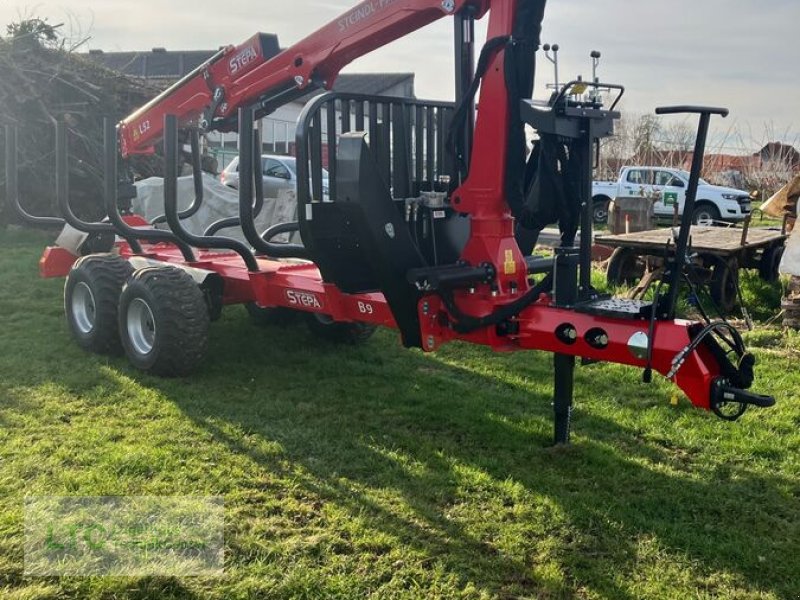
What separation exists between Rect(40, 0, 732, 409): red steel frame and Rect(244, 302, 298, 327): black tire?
1309mm

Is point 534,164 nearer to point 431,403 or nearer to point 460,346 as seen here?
point 431,403

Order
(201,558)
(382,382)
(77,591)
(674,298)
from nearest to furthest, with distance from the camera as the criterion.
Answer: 1. (77,591)
2. (201,558)
3. (674,298)
4. (382,382)

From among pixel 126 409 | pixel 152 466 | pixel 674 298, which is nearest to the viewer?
pixel 674 298

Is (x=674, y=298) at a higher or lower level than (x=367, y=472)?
higher

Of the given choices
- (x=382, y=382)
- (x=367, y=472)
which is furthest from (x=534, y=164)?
(x=382, y=382)

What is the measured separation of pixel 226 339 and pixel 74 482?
315 cm

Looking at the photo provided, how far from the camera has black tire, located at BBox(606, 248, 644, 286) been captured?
1030cm

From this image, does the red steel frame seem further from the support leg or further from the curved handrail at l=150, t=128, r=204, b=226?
the curved handrail at l=150, t=128, r=204, b=226

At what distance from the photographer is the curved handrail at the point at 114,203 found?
638cm

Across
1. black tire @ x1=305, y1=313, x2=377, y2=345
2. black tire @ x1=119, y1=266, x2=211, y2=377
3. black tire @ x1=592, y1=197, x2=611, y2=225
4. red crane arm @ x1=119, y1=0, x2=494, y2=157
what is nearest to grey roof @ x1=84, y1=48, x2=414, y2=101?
black tire @ x1=592, y1=197, x2=611, y2=225

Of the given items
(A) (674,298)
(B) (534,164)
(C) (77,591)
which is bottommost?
(C) (77,591)

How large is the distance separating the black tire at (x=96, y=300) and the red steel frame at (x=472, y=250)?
3.48ft

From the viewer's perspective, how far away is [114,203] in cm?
646

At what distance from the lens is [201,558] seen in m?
3.42
